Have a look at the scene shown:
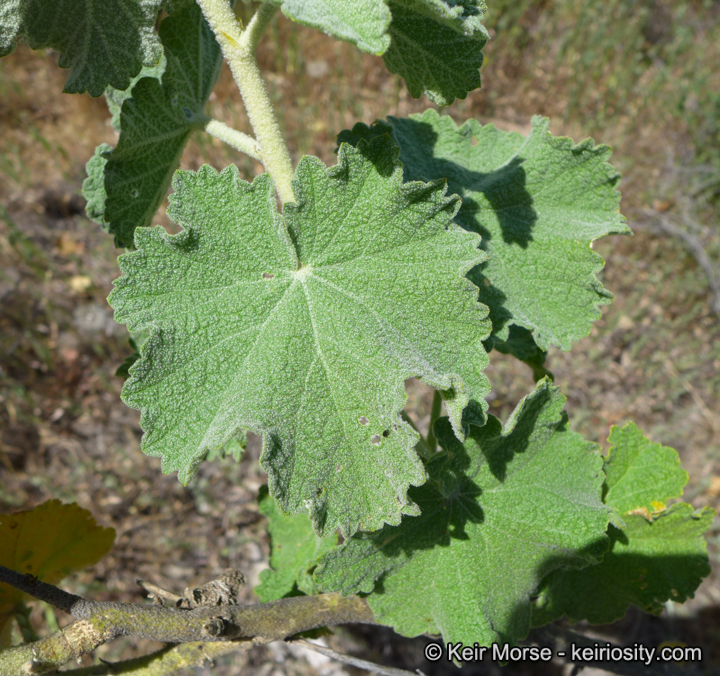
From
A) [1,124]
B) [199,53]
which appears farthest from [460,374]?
[1,124]

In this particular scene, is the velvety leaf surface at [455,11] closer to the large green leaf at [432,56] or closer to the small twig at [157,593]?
the large green leaf at [432,56]

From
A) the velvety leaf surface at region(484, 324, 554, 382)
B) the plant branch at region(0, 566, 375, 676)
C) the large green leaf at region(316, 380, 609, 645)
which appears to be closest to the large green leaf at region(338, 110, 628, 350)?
the velvety leaf surface at region(484, 324, 554, 382)

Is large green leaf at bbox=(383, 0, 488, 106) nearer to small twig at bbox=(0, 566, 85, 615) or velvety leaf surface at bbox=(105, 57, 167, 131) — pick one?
velvety leaf surface at bbox=(105, 57, 167, 131)

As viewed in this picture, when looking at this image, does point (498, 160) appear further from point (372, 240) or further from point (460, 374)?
point (460, 374)

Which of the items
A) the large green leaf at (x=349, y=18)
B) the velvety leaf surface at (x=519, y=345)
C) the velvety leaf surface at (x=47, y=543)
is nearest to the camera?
the large green leaf at (x=349, y=18)

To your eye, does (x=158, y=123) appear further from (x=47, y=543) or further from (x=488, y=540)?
(x=488, y=540)

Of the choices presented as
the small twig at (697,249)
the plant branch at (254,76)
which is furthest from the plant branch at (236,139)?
the small twig at (697,249)
